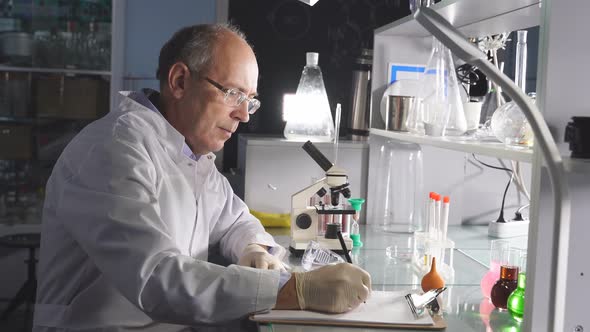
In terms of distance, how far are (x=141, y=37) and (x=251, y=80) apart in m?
2.50

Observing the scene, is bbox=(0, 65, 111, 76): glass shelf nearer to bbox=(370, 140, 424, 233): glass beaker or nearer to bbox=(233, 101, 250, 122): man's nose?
bbox=(370, 140, 424, 233): glass beaker

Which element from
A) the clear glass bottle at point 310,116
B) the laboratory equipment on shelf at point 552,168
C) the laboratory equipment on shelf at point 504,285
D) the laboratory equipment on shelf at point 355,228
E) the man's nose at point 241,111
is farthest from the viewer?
the clear glass bottle at point 310,116

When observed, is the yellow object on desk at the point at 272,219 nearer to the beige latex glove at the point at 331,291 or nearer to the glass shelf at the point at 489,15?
the glass shelf at the point at 489,15

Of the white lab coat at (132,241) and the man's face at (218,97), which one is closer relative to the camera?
the white lab coat at (132,241)

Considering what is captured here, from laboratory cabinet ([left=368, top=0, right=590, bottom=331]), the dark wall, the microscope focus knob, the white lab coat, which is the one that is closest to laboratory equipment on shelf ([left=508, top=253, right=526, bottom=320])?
laboratory cabinet ([left=368, top=0, right=590, bottom=331])

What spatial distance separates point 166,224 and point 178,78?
0.40m

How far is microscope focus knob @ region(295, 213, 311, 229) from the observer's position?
2.05 meters

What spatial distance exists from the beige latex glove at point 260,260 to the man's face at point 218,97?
0.33 meters

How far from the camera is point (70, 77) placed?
153 inches

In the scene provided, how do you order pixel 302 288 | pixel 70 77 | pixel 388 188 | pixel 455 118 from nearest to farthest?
1. pixel 302 288
2. pixel 455 118
3. pixel 388 188
4. pixel 70 77

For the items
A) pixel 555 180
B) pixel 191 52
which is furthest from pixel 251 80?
pixel 555 180

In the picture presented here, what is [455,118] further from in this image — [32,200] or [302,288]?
[32,200]

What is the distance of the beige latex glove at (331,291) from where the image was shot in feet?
4.39

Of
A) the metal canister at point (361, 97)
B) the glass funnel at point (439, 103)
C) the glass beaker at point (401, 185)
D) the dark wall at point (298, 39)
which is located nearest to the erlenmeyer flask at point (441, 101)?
the glass funnel at point (439, 103)
